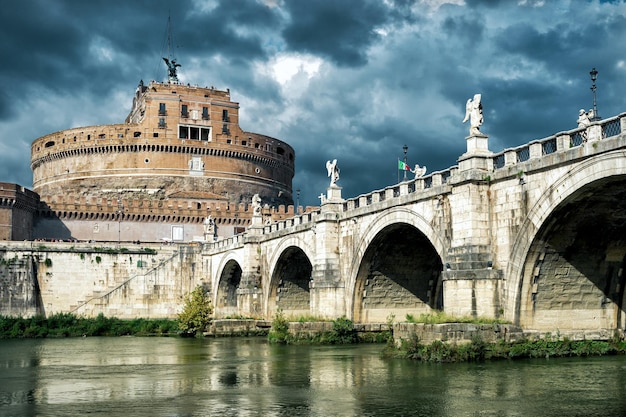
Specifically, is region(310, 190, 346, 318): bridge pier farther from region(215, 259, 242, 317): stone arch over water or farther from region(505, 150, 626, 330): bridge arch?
region(215, 259, 242, 317): stone arch over water

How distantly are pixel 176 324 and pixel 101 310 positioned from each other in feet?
28.7

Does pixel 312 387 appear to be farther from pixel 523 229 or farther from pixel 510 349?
pixel 523 229

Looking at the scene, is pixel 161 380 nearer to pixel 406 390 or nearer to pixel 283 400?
pixel 283 400

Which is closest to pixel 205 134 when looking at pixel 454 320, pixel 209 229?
pixel 209 229

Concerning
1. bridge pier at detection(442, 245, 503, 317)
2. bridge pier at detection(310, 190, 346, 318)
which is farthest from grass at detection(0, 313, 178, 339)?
bridge pier at detection(442, 245, 503, 317)

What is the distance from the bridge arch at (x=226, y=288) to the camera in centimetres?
5867

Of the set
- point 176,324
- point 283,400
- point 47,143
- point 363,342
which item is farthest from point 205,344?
point 47,143

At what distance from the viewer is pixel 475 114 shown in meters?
26.9

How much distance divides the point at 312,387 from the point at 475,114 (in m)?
11.7

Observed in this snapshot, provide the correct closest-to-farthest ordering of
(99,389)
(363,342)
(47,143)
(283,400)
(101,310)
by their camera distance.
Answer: (283,400)
(99,389)
(363,342)
(101,310)
(47,143)

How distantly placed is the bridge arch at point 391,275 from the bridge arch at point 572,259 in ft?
28.9

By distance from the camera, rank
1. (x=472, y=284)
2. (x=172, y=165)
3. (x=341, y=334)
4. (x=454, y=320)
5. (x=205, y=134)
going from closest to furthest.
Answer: (x=454, y=320)
(x=472, y=284)
(x=341, y=334)
(x=172, y=165)
(x=205, y=134)

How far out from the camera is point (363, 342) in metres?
36.2

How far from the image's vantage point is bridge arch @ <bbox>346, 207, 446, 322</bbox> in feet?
114
